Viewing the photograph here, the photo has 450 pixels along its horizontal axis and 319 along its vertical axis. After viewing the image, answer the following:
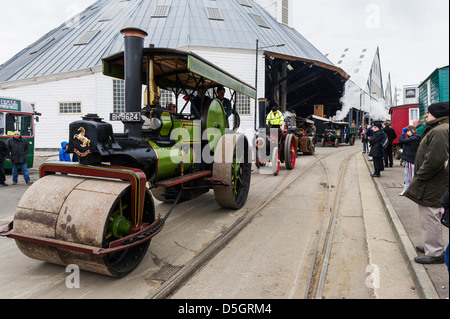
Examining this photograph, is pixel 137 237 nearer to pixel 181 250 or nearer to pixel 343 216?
pixel 181 250

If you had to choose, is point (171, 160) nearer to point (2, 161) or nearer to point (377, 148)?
point (377, 148)

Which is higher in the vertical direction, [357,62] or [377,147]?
[357,62]

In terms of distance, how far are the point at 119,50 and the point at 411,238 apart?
2116 centimetres

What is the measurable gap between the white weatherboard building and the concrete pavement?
39.6 feet

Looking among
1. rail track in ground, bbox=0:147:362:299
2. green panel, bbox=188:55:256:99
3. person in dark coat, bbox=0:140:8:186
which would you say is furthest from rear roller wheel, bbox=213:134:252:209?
person in dark coat, bbox=0:140:8:186

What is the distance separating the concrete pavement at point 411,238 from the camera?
8.84ft

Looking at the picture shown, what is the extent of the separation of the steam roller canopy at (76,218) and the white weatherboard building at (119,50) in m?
15.2

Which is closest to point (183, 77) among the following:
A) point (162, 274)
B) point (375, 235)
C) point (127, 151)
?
point (127, 151)

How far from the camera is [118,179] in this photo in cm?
298

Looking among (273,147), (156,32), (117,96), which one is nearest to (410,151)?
(273,147)

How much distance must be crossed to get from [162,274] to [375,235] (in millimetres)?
2829

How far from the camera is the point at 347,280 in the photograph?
301 cm

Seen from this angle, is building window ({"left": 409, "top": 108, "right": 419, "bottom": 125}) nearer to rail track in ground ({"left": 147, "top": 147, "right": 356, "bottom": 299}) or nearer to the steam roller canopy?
rail track in ground ({"left": 147, "top": 147, "right": 356, "bottom": 299})

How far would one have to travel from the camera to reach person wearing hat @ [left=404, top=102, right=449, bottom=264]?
304 cm
